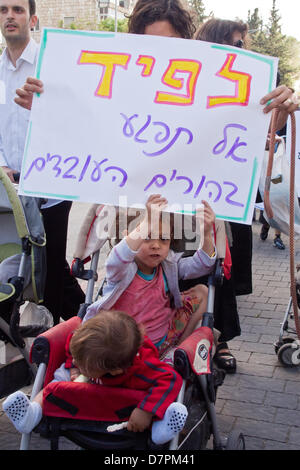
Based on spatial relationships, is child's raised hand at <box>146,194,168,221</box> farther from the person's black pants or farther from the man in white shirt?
the person's black pants

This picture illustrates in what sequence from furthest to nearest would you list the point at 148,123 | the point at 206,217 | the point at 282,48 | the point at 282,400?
the point at 282,48 → the point at 282,400 → the point at 148,123 → the point at 206,217

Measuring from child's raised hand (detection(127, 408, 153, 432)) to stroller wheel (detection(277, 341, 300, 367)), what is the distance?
6.53 ft

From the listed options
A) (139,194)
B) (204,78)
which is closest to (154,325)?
(139,194)

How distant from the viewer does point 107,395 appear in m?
2.22

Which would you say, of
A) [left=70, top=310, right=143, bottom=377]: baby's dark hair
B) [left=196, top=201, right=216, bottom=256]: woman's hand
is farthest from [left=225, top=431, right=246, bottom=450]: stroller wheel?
[left=196, top=201, right=216, bottom=256]: woman's hand

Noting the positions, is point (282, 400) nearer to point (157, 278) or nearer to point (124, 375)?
point (157, 278)

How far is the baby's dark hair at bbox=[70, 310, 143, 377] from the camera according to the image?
7.13ft

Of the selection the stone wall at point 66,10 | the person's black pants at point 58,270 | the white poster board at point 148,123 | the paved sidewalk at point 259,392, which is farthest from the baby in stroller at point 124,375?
the stone wall at point 66,10

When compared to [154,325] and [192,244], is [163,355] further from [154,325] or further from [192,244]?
[192,244]

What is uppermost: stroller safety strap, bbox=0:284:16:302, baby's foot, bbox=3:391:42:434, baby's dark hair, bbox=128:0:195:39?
baby's dark hair, bbox=128:0:195:39

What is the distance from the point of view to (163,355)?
2764 mm

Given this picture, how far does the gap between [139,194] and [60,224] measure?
1394mm

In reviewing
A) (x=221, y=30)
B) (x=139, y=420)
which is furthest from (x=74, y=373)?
(x=221, y=30)

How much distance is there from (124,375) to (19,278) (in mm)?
947
